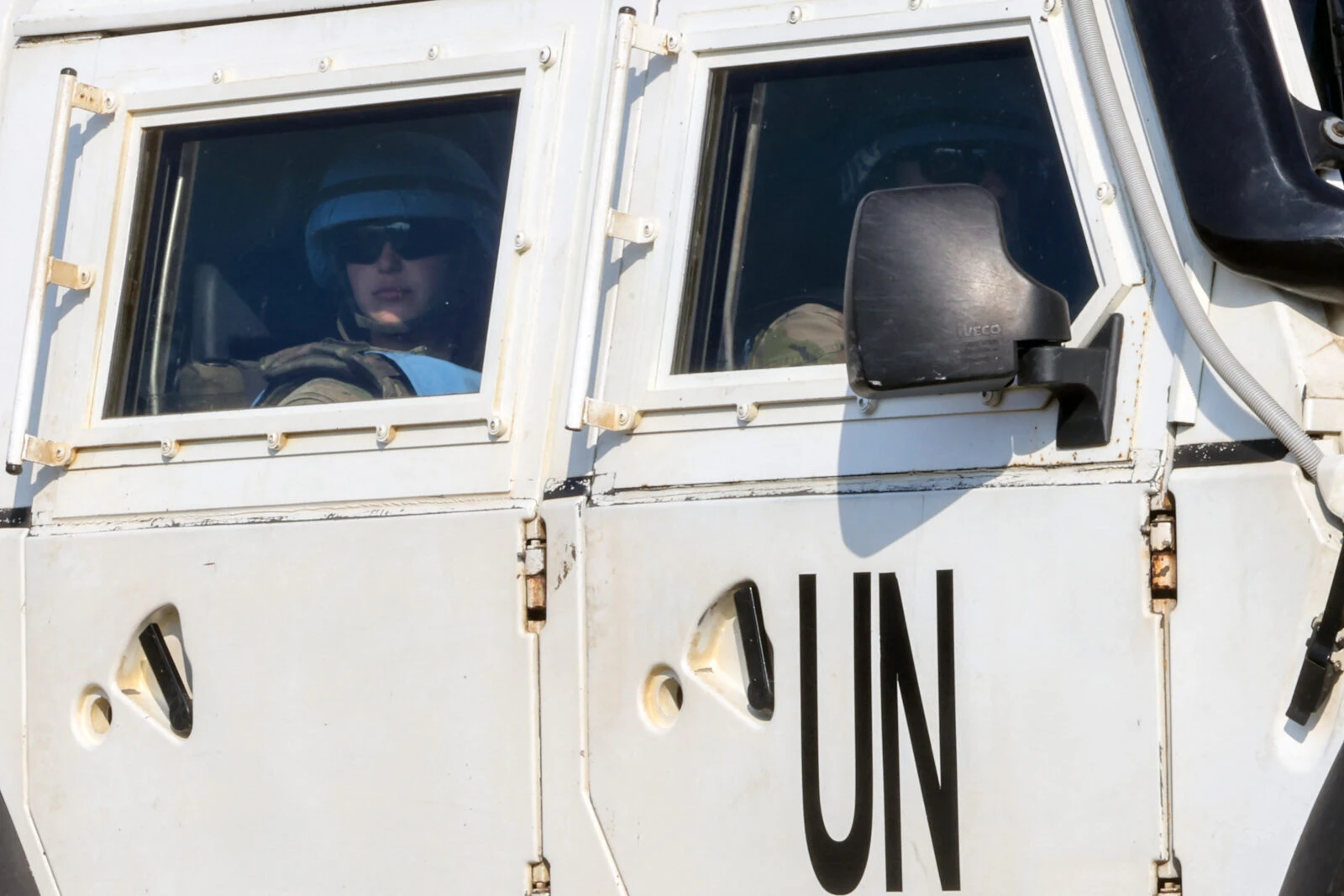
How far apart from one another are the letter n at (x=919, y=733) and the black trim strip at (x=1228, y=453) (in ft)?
A: 1.04

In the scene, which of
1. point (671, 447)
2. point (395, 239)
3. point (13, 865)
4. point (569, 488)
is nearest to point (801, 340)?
point (671, 447)

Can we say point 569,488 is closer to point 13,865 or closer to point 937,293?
point 937,293

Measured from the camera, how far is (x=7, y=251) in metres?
2.94

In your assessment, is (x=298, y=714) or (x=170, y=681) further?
(x=170, y=681)

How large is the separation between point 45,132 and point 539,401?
1.07m

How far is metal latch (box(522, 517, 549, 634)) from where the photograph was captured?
2406mm

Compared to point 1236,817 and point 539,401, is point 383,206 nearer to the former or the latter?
point 539,401

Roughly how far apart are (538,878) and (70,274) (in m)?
1.24

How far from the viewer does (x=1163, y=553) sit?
203cm

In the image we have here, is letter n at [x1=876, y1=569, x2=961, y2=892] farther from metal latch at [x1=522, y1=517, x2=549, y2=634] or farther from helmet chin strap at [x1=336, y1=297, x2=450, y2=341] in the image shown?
helmet chin strap at [x1=336, y1=297, x2=450, y2=341]

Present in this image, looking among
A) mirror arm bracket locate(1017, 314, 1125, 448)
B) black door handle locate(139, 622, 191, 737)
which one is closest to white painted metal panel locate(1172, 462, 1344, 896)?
mirror arm bracket locate(1017, 314, 1125, 448)

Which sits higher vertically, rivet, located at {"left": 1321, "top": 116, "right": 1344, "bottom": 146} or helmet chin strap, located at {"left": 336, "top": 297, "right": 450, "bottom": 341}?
rivet, located at {"left": 1321, "top": 116, "right": 1344, "bottom": 146}

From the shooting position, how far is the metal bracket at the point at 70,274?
2.79 metres

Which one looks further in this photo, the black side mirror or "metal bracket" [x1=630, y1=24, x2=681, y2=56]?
"metal bracket" [x1=630, y1=24, x2=681, y2=56]
